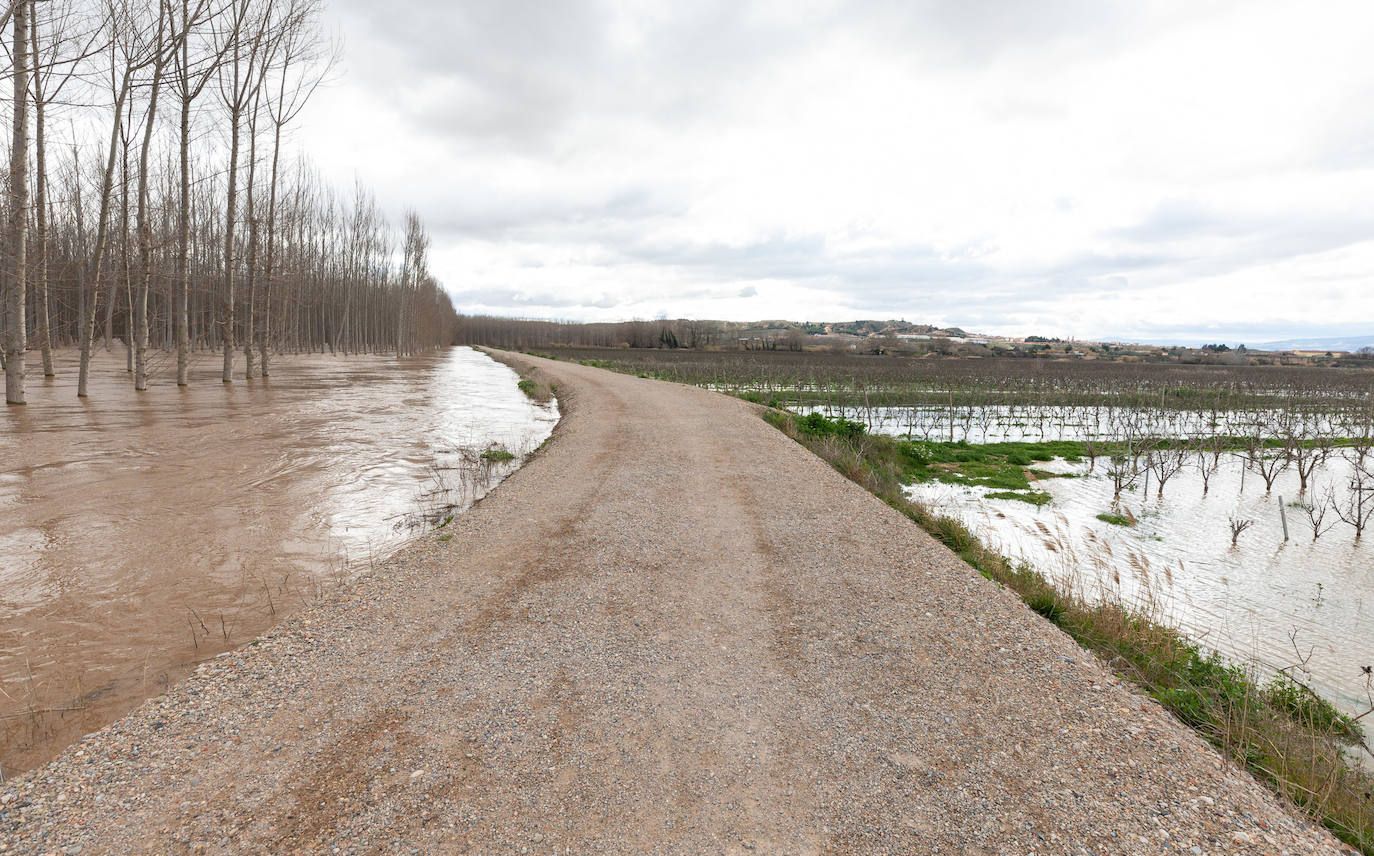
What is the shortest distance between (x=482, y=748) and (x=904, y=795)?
2238mm

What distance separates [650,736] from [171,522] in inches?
296

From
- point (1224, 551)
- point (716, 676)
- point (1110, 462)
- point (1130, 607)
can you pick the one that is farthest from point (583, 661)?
point (1110, 462)

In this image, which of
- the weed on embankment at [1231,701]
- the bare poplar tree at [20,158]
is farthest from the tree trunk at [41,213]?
the weed on embankment at [1231,701]

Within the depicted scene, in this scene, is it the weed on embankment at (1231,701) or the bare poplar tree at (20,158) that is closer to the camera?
the weed on embankment at (1231,701)

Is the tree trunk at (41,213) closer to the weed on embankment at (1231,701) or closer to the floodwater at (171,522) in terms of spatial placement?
the floodwater at (171,522)

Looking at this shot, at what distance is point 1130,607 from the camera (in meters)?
6.93

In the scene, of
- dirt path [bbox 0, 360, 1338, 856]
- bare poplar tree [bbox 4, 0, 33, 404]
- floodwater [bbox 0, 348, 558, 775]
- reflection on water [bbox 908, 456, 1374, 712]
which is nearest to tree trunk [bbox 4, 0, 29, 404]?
bare poplar tree [bbox 4, 0, 33, 404]

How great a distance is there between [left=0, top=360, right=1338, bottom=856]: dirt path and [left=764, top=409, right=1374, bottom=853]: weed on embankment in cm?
38

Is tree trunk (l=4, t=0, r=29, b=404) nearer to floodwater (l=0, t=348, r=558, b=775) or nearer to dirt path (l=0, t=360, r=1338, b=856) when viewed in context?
floodwater (l=0, t=348, r=558, b=775)

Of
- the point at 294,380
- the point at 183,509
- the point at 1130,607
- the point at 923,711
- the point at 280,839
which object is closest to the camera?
the point at 280,839

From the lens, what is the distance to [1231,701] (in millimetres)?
4051

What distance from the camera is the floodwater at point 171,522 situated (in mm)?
4316

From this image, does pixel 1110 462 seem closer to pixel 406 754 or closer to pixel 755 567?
pixel 755 567

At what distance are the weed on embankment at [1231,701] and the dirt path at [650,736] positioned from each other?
0.38 metres
